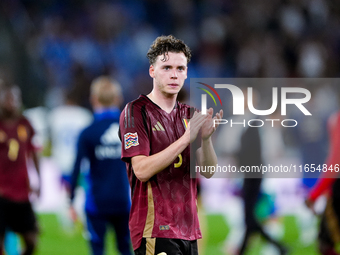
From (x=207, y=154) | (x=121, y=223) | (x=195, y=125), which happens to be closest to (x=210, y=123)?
(x=195, y=125)

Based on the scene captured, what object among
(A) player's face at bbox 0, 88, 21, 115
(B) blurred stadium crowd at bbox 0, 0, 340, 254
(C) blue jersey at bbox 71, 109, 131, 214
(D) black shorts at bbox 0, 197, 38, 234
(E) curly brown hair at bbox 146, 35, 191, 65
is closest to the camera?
(E) curly brown hair at bbox 146, 35, 191, 65

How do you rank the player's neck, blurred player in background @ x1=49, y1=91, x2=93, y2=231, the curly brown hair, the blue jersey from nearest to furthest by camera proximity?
the curly brown hair → the player's neck → the blue jersey → blurred player in background @ x1=49, y1=91, x2=93, y2=231

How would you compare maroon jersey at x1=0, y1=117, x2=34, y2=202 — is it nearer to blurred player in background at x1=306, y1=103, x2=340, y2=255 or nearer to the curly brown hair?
blurred player in background at x1=306, y1=103, x2=340, y2=255

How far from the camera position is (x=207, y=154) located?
3.22 m

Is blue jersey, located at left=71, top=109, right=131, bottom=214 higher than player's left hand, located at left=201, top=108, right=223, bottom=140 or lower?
lower

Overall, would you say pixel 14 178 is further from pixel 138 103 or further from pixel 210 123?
pixel 210 123

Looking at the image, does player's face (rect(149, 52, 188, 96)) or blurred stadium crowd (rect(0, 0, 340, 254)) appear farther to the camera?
blurred stadium crowd (rect(0, 0, 340, 254))

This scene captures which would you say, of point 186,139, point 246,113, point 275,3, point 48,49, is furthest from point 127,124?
point 275,3

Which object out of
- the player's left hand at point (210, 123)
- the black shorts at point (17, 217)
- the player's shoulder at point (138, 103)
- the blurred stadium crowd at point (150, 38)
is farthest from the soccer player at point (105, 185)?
the blurred stadium crowd at point (150, 38)

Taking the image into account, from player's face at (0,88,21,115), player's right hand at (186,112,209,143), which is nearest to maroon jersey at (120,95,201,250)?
player's right hand at (186,112,209,143)

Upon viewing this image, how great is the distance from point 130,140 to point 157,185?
0.33 metres

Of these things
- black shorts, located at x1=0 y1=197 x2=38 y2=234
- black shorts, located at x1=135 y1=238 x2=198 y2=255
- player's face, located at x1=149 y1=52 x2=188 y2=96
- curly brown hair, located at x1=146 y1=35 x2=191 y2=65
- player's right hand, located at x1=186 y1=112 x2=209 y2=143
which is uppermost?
curly brown hair, located at x1=146 y1=35 x2=191 y2=65

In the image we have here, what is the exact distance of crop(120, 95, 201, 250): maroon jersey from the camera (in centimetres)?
314

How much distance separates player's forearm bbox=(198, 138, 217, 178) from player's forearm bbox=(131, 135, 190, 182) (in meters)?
0.27
